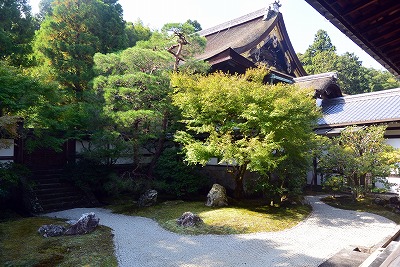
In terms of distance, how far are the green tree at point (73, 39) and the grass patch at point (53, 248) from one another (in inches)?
299

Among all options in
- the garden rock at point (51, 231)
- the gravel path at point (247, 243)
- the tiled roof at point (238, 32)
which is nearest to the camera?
the gravel path at point (247, 243)

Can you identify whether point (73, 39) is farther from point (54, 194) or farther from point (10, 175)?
point (10, 175)

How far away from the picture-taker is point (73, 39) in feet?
43.6

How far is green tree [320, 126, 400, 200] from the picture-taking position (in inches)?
386

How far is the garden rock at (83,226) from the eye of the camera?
22.6 ft

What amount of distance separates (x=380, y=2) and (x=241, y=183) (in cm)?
833

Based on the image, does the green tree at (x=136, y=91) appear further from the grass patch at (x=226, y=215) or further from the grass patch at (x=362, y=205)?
the grass patch at (x=362, y=205)

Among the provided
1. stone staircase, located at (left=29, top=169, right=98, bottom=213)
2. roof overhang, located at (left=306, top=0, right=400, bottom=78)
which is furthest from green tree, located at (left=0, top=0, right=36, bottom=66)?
roof overhang, located at (left=306, top=0, right=400, bottom=78)

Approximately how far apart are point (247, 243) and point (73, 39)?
1170cm

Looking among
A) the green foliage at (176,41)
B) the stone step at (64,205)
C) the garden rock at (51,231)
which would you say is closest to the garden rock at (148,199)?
the stone step at (64,205)

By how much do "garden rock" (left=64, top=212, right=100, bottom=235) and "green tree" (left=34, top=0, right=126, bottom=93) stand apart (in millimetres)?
7489

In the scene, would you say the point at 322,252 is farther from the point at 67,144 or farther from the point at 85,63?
the point at 85,63

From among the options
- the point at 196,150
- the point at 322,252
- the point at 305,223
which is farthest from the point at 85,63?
the point at 322,252

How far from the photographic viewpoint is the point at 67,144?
12195mm
